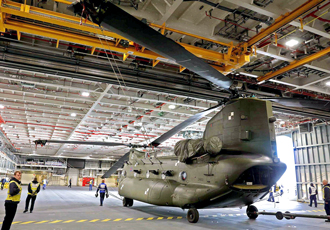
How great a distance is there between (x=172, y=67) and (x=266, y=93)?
472 cm

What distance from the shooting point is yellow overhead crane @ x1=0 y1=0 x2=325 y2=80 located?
6.14 m

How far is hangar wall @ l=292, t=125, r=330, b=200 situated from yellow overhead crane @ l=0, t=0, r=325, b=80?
13428 mm

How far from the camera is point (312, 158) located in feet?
61.0

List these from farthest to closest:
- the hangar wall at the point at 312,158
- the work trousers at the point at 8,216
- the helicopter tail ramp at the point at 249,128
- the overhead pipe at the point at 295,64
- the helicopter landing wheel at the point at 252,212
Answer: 1. the hangar wall at the point at 312,158
2. the helicopter landing wheel at the point at 252,212
3. the overhead pipe at the point at 295,64
4. the helicopter tail ramp at the point at 249,128
5. the work trousers at the point at 8,216

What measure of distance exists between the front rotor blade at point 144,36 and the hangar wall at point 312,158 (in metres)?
16.6

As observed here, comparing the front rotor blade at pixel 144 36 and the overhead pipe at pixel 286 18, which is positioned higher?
the overhead pipe at pixel 286 18

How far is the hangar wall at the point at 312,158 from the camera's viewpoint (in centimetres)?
1764

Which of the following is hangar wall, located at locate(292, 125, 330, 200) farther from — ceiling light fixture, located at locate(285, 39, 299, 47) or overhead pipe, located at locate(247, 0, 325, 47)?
overhead pipe, located at locate(247, 0, 325, 47)

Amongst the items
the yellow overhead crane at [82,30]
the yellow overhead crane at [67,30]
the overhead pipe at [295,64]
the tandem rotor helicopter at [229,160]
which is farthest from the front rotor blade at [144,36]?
the overhead pipe at [295,64]

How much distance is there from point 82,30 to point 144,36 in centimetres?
363

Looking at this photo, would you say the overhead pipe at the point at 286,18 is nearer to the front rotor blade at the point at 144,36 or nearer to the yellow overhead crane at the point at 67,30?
the yellow overhead crane at the point at 67,30

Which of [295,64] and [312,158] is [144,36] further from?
[312,158]

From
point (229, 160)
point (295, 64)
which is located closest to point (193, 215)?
point (229, 160)

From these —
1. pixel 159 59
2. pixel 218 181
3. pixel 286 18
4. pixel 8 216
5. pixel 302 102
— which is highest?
pixel 286 18
